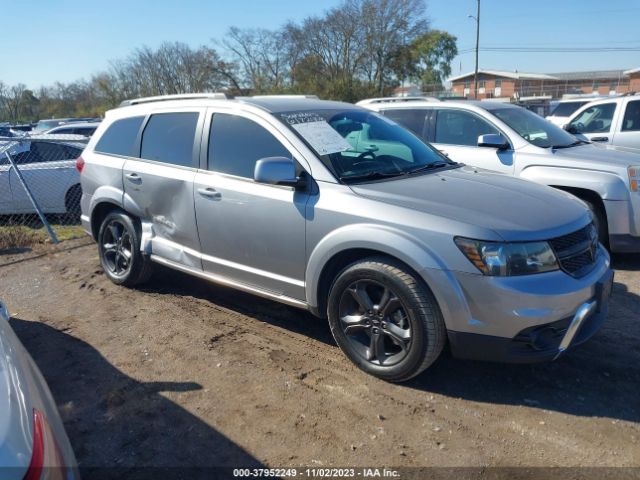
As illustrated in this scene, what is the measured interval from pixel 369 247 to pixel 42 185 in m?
7.34

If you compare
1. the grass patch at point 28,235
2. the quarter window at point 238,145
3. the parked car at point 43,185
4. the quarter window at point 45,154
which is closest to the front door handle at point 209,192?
the quarter window at point 238,145

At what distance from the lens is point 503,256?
3035mm

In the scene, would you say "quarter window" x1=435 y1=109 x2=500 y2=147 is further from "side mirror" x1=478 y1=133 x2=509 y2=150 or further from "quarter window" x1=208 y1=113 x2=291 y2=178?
"quarter window" x1=208 y1=113 x2=291 y2=178

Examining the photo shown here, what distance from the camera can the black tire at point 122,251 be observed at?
17.0 ft

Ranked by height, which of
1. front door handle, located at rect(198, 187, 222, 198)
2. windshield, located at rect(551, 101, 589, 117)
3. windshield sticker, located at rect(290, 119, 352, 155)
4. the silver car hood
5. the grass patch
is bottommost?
the grass patch

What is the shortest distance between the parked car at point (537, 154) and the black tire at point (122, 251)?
9.68 ft

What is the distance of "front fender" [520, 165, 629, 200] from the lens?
5.56 meters

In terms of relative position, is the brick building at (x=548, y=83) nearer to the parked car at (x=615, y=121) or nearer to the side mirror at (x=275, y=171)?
the parked car at (x=615, y=121)

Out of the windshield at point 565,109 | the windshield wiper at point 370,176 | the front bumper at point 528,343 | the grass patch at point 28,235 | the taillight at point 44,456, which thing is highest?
the windshield wiper at point 370,176

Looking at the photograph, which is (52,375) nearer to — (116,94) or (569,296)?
(569,296)

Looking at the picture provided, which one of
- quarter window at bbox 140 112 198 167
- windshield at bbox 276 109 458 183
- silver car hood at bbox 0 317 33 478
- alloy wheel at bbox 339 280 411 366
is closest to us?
silver car hood at bbox 0 317 33 478

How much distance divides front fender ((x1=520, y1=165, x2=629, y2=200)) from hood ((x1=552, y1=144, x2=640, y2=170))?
0.11 meters

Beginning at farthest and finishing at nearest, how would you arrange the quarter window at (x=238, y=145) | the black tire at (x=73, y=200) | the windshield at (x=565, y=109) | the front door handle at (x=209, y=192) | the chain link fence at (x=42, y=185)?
the windshield at (x=565, y=109), the black tire at (x=73, y=200), the chain link fence at (x=42, y=185), the front door handle at (x=209, y=192), the quarter window at (x=238, y=145)

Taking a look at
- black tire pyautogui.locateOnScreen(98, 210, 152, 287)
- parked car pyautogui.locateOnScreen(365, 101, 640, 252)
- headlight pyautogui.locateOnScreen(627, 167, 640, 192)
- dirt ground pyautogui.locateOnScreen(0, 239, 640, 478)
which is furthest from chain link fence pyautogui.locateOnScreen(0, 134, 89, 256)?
headlight pyautogui.locateOnScreen(627, 167, 640, 192)
